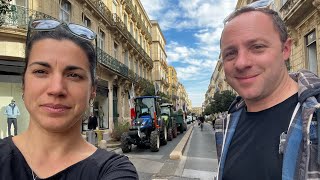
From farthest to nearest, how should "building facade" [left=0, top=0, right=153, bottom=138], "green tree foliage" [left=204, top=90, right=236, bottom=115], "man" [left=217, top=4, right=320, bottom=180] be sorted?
1. "green tree foliage" [left=204, top=90, right=236, bottom=115]
2. "building facade" [left=0, top=0, right=153, bottom=138]
3. "man" [left=217, top=4, right=320, bottom=180]

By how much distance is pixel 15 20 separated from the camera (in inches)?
596

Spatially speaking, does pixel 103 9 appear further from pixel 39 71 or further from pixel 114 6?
pixel 39 71

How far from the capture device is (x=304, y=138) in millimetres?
1688

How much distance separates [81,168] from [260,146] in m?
1.05

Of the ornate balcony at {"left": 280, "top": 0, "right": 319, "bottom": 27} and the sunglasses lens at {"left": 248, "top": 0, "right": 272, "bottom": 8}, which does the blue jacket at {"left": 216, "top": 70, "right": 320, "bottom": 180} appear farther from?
the ornate balcony at {"left": 280, "top": 0, "right": 319, "bottom": 27}

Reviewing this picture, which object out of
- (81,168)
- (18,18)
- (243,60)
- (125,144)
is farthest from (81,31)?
(18,18)

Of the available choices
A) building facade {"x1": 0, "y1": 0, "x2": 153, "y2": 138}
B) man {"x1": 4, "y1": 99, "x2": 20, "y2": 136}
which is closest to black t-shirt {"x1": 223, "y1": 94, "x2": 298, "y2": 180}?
building facade {"x1": 0, "y1": 0, "x2": 153, "y2": 138}

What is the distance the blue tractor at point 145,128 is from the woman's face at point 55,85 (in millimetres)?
14408

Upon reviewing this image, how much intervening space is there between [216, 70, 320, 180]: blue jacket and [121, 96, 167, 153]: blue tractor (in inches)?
564

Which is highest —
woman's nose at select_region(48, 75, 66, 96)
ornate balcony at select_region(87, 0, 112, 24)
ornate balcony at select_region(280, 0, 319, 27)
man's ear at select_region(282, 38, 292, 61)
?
ornate balcony at select_region(87, 0, 112, 24)

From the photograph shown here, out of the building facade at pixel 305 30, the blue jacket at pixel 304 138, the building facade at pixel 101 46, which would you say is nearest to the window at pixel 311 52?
the building facade at pixel 305 30

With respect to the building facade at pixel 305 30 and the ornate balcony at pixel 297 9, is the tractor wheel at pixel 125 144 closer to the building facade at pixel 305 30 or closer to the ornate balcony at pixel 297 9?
the building facade at pixel 305 30

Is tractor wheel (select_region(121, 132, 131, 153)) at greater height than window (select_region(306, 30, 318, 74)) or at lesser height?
lesser

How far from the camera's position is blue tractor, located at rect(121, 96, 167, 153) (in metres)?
16.1
